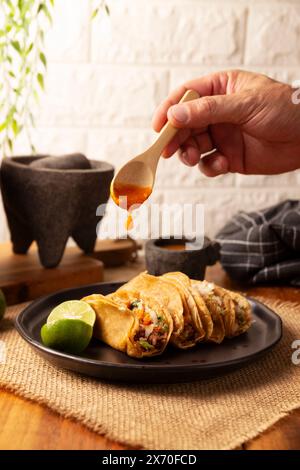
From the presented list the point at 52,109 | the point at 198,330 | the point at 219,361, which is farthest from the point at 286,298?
the point at 52,109

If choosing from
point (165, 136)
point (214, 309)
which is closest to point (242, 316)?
point (214, 309)

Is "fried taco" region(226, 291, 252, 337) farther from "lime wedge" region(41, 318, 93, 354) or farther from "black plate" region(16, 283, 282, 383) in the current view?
"lime wedge" region(41, 318, 93, 354)

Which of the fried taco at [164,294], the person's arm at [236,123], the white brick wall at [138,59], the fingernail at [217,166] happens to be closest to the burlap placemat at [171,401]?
the fried taco at [164,294]

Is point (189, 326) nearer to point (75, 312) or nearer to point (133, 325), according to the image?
point (133, 325)

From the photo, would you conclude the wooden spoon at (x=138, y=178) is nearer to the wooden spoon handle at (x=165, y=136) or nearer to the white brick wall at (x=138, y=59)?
the wooden spoon handle at (x=165, y=136)

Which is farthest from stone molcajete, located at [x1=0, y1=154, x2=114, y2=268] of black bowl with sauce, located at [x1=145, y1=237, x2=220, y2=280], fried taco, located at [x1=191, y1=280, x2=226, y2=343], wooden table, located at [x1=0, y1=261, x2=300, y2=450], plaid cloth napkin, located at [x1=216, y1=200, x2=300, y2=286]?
wooden table, located at [x1=0, y1=261, x2=300, y2=450]

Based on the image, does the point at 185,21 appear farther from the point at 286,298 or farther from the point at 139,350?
the point at 139,350
